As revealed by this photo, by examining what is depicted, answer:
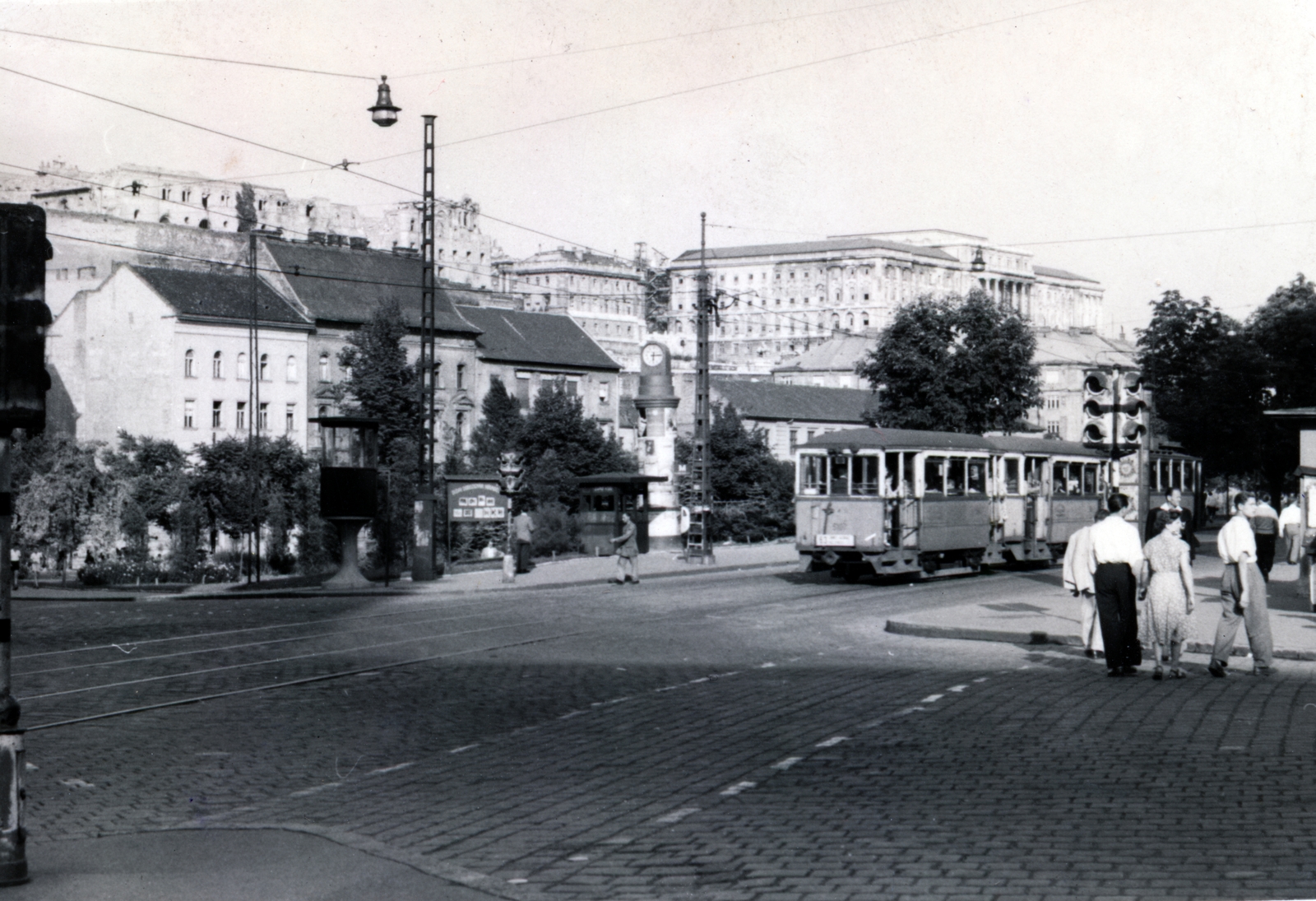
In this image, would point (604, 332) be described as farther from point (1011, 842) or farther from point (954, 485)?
point (1011, 842)

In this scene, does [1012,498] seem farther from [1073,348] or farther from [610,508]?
[1073,348]

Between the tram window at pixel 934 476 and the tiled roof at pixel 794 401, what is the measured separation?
198 ft

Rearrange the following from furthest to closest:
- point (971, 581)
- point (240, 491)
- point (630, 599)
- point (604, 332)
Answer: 1. point (604, 332)
2. point (240, 491)
3. point (971, 581)
4. point (630, 599)

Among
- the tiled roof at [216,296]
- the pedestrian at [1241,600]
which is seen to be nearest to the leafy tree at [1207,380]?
the pedestrian at [1241,600]

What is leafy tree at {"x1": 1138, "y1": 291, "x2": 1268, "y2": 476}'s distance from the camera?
56.0 m

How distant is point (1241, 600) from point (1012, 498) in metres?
21.4

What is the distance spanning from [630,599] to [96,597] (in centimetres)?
1330

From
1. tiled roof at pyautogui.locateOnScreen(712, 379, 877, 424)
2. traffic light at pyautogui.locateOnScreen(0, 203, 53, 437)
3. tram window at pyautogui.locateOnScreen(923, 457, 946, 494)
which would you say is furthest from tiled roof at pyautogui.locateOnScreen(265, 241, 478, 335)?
traffic light at pyautogui.locateOnScreen(0, 203, 53, 437)

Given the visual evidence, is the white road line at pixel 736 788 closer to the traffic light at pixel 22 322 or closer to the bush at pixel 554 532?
the traffic light at pixel 22 322

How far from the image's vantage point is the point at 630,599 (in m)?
28.8

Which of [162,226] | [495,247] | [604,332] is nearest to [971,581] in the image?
[162,226]

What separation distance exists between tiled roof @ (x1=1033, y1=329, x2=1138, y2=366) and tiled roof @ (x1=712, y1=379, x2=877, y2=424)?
128 feet

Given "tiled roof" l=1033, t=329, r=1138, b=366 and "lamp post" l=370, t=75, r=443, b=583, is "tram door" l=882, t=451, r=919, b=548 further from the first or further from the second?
"tiled roof" l=1033, t=329, r=1138, b=366

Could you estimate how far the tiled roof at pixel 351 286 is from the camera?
8494cm
